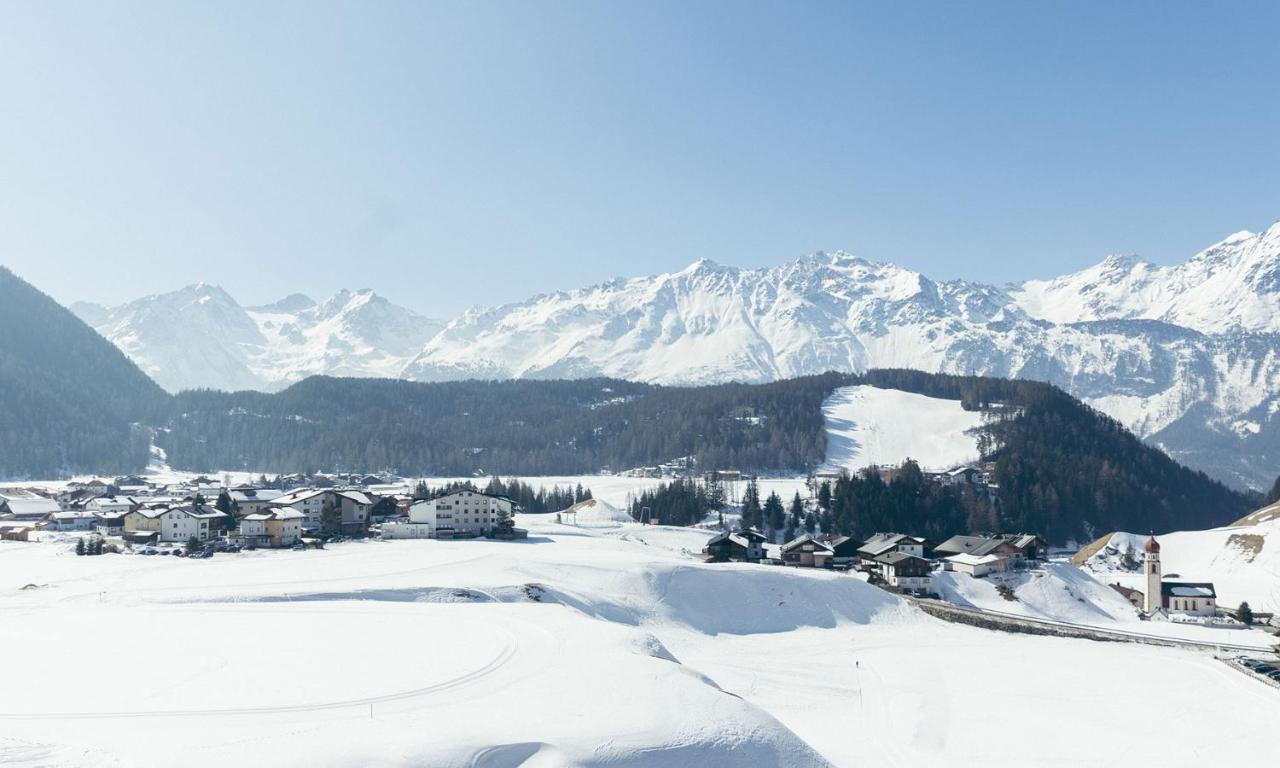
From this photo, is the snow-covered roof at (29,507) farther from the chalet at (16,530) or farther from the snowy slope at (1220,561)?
the snowy slope at (1220,561)

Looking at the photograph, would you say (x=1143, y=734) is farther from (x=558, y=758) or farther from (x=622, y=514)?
(x=622, y=514)

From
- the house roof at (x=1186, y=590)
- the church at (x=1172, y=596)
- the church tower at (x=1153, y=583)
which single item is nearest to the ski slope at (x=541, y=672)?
the church at (x=1172, y=596)

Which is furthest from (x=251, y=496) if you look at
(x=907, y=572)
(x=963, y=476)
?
(x=963, y=476)

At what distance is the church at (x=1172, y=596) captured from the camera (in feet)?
252

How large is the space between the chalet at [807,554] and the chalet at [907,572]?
8427 millimetres

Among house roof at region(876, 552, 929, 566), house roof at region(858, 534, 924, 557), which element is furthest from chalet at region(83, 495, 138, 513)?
house roof at region(876, 552, 929, 566)

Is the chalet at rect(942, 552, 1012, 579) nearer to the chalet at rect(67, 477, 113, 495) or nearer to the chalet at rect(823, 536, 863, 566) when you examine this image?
the chalet at rect(823, 536, 863, 566)

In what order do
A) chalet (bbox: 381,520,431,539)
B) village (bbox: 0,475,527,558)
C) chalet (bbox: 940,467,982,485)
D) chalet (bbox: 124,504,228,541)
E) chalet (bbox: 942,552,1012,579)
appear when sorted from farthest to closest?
1. chalet (bbox: 940,467,982,485)
2. chalet (bbox: 381,520,431,539)
3. chalet (bbox: 124,504,228,541)
4. village (bbox: 0,475,527,558)
5. chalet (bbox: 942,552,1012,579)

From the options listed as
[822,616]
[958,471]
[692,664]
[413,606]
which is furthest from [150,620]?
[958,471]

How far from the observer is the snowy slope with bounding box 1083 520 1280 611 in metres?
84.2

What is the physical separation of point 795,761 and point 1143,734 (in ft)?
69.1

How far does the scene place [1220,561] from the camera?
9531cm

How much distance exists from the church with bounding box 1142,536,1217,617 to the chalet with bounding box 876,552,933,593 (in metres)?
18.7

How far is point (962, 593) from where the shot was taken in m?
80.5
